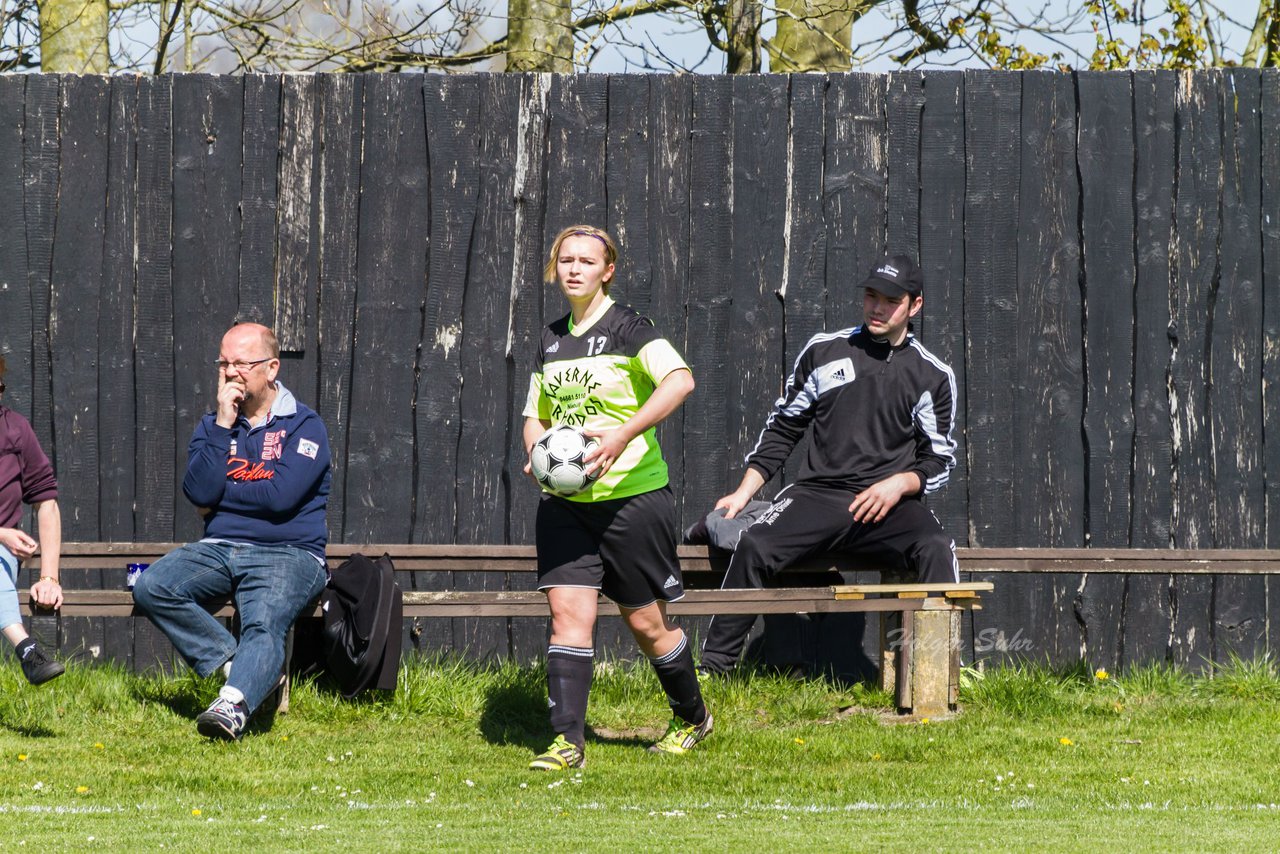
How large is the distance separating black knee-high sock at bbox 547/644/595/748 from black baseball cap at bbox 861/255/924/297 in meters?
1.99

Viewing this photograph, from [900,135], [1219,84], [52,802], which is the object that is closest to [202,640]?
[52,802]

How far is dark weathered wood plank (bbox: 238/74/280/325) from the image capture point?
21.7 feet

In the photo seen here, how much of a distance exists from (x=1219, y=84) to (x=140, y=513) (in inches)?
203

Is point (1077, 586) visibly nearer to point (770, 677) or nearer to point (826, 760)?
point (770, 677)

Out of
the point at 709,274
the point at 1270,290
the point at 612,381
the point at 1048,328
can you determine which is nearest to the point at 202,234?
the point at 709,274

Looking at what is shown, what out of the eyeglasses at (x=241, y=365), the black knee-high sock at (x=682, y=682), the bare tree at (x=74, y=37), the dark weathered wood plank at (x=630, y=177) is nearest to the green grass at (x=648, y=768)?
the black knee-high sock at (x=682, y=682)

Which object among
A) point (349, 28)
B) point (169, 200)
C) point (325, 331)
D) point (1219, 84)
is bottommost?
point (325, 331)

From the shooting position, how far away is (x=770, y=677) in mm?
6316

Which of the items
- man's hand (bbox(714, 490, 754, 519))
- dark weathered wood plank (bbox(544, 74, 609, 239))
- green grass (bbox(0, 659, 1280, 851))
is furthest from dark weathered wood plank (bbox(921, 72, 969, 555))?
dark weathered wood plank (bbox(544, 74, 609, 239))

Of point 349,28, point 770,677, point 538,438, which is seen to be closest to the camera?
point 538,438

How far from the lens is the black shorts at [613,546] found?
493 centimetres

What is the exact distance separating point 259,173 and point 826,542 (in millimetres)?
2972

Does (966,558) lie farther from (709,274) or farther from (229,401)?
(229,401)

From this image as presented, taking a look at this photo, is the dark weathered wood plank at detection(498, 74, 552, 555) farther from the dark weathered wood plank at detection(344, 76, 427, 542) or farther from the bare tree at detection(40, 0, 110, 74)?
the bare tree at detection(40, 0, 110, 74)
